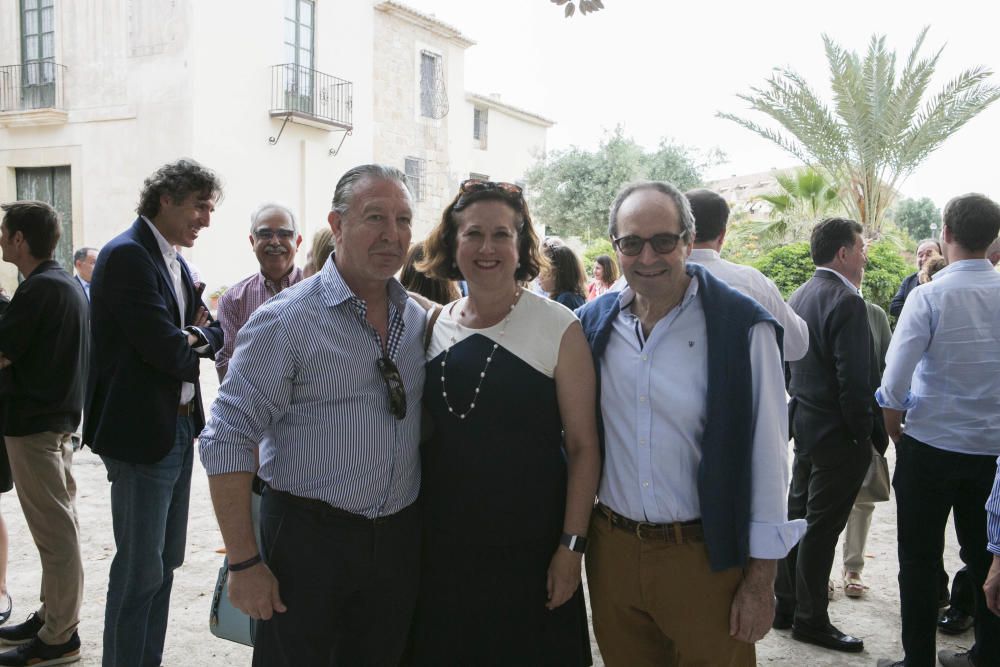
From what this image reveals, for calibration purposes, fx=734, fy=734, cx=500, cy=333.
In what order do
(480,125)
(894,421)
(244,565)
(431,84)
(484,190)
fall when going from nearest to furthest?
(244,565) → (484,190) → (894,421) → (431,84) → (480,125)

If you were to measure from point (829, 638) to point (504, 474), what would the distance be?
8.56 ft

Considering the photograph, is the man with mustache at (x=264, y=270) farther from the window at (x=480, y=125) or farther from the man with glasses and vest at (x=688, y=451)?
the window at (x=480, y=125)

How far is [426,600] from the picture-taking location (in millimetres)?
2455

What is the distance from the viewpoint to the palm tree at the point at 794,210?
57.0 feet

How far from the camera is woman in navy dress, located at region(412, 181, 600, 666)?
7.69 ft

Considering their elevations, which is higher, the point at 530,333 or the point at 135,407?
the point at 530,333

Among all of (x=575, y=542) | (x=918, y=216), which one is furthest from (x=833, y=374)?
(x=918, y=216)

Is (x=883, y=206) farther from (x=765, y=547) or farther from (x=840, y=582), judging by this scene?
(x=765, y=547)

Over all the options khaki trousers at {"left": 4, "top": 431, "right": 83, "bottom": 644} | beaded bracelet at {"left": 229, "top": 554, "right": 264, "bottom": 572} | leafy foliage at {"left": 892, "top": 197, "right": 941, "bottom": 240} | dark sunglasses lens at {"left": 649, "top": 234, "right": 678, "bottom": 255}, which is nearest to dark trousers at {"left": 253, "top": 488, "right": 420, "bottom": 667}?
beaded bracelet at {"left": 229, "top": 554, "right": 264, "bottom": 572}

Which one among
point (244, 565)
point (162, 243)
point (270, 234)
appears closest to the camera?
point (244, 565)

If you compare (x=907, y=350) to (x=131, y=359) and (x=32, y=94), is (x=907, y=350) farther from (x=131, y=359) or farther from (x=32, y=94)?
(x=32, y=94)

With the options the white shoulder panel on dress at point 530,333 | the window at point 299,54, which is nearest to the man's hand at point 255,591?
the white shoulder panel on dress at point 530,333

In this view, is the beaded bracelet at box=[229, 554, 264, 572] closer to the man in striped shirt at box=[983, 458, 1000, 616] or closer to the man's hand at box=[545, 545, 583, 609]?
the man's hand at box=[545, 545, 583, 609]

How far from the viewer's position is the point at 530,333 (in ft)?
7.88
